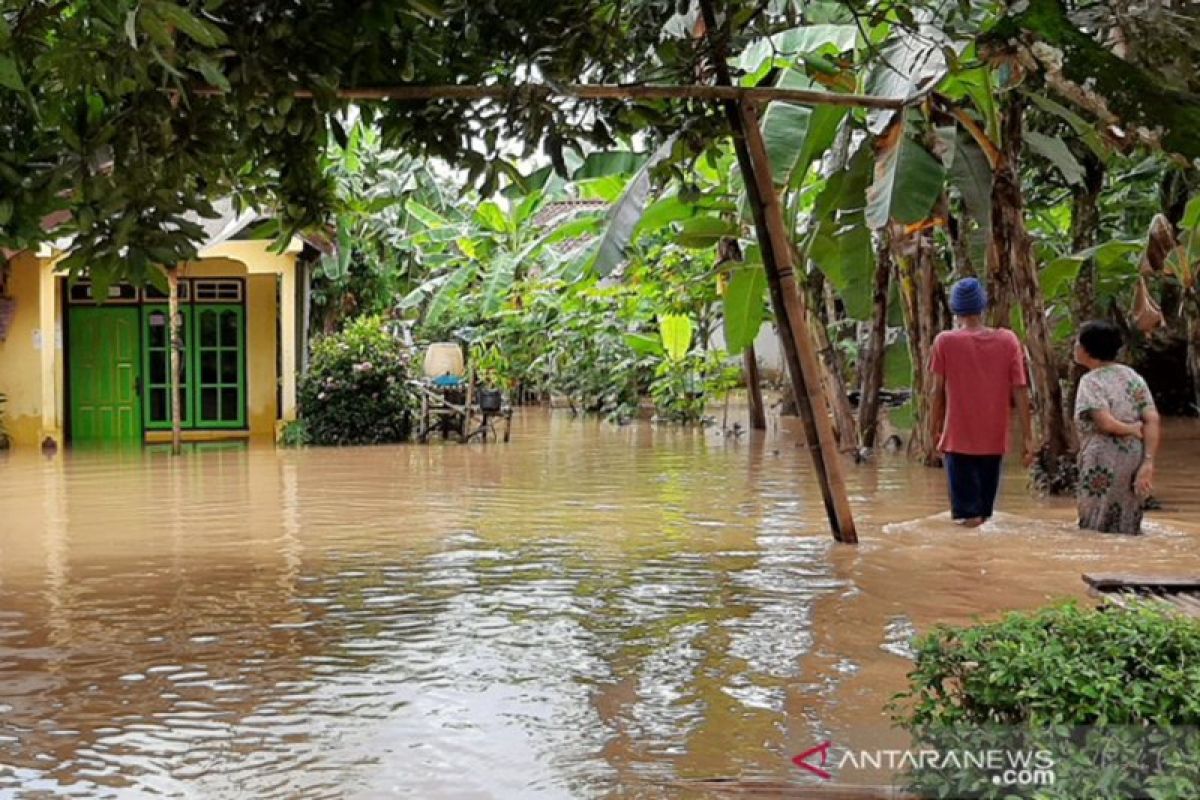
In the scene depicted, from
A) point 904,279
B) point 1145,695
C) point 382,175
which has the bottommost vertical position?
point 1145,695

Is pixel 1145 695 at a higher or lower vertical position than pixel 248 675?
higher

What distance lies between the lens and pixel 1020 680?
10.5 ft

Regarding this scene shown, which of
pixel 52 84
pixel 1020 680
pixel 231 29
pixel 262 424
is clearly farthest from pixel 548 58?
pixel 262 424

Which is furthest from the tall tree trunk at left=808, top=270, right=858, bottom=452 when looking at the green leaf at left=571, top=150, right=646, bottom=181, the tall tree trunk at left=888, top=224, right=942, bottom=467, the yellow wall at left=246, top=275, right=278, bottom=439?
the yellow wall at left=246, top=275, right=278, bottom=439

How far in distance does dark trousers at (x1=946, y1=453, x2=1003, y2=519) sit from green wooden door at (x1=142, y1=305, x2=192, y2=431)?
16.8 metres

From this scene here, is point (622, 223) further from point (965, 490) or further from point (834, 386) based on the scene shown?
point (834, 386)

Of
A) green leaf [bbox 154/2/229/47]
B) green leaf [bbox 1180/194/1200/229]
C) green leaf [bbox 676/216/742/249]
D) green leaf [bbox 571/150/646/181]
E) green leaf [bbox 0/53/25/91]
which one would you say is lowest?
green leaf [bbox 0/53/25/91]

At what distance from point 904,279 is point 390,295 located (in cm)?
1715

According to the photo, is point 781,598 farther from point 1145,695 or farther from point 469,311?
point 469,311

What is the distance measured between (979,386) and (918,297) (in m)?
5.66

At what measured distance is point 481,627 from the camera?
629cm

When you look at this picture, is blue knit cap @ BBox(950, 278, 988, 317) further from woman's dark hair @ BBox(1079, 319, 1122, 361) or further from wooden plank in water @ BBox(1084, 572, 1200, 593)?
wooden plank in water @ BBox(1084, 572, 1200, 593)

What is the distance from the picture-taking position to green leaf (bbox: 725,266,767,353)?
13.2m

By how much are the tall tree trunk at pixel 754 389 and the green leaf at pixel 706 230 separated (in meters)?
6.78
